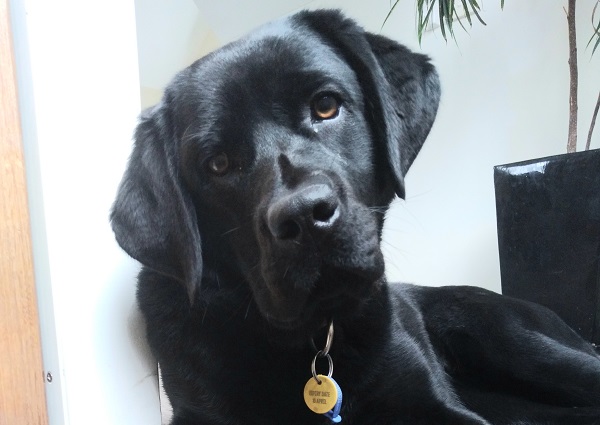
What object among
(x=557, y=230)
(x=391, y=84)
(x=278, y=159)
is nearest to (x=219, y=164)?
(x=278, y=159)

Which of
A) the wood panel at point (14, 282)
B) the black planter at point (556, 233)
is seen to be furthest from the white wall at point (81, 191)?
the black planter at point (556, 233)

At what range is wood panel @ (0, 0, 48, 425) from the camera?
77cm

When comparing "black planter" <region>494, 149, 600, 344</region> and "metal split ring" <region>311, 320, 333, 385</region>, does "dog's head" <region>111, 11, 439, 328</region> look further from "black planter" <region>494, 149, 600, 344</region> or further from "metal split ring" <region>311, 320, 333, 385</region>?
"black planter" <region>494, 149, 600, 344</region>

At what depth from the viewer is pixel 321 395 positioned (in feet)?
3.00

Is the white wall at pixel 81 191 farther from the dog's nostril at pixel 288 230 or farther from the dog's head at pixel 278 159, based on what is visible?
the dog's nostril at pixel 288 230

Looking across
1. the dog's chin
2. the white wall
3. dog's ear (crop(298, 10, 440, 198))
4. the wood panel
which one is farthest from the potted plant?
the wood panel

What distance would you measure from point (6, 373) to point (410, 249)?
6.95ft

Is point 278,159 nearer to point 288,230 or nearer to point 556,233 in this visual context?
point 288,230

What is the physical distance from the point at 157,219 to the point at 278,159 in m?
0.25

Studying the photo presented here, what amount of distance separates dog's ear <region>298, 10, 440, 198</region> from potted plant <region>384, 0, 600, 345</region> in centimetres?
78

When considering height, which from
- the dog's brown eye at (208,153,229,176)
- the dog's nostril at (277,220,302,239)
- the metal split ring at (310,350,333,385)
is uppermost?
the dog's brown eye at (208,153,229,176)

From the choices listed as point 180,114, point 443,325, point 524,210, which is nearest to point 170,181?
point 180,114

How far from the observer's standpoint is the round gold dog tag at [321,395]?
0.90 m

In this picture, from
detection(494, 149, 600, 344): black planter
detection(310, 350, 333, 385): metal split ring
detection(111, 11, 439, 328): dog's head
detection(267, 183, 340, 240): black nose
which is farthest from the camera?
detection(494, 149, 600, 344): black planter
